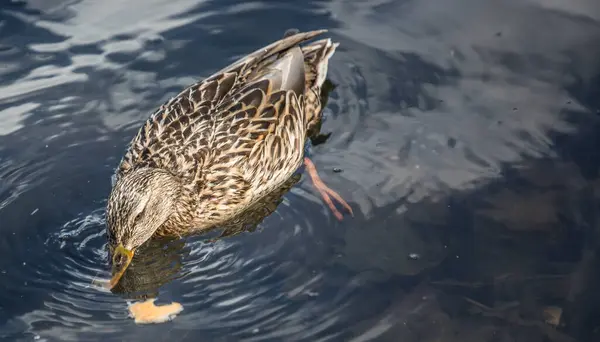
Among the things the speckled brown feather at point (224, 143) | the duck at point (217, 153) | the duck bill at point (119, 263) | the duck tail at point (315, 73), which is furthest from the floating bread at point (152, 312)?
the duck tail at point (315, 73)

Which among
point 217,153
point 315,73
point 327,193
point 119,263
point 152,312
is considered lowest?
point 152,312

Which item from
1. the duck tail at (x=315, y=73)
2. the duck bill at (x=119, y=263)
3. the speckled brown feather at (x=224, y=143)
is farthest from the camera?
the duck tail at (x=315, y=73)

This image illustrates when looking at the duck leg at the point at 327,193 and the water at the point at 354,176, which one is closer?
the water at the point at 354,176

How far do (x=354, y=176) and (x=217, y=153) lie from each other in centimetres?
131

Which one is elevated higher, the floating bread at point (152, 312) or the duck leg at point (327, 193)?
the duck leg at point (327, 193)

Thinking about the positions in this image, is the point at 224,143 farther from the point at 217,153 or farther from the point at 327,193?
the point at 327,193

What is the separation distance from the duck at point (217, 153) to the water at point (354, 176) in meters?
0.28

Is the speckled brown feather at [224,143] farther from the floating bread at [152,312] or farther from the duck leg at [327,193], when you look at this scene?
the floating bread at [152,312]

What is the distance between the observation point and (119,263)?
8117 millimetres

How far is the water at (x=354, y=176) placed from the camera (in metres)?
7.84

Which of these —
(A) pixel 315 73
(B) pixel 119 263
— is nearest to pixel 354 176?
(A) pixel 315 73

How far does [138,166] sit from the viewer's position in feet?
29.0

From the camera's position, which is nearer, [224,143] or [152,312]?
[152,312]

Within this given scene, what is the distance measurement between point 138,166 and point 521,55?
14.6 feet
